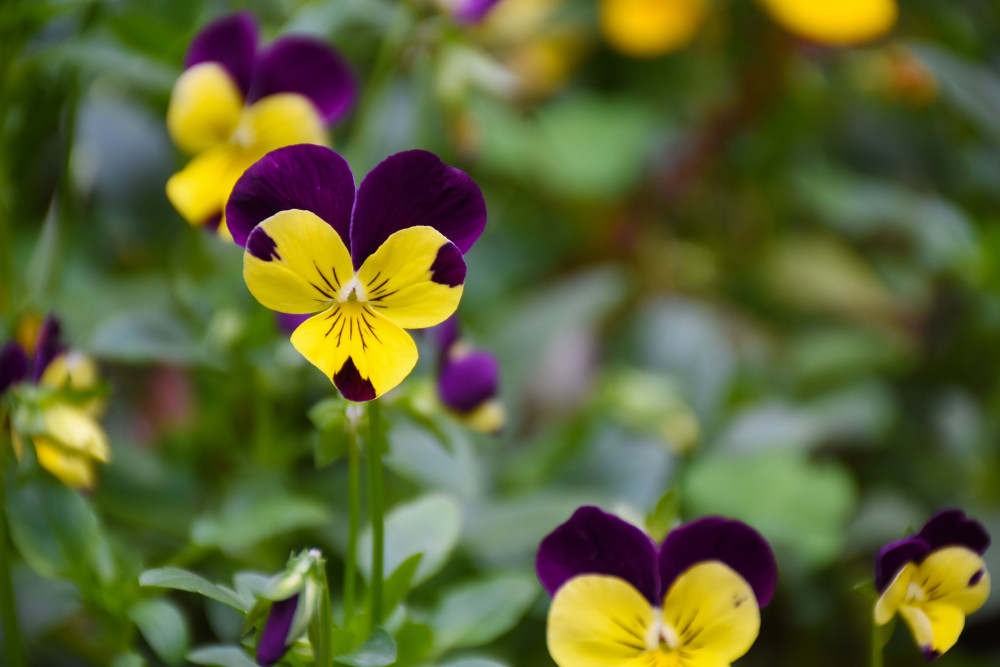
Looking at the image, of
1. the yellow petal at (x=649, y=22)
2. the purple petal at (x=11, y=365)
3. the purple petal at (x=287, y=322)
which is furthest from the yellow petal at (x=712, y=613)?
the yellow petal at (x=649, y=22)

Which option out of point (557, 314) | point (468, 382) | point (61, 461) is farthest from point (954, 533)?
point (557, 314)

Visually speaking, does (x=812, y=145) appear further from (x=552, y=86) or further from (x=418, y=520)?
(x=418, y=520)

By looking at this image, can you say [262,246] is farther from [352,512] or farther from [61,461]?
[61,461]

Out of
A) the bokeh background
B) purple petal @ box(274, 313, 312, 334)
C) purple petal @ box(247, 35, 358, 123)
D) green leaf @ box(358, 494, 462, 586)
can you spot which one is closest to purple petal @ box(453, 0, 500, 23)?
the bokeh background

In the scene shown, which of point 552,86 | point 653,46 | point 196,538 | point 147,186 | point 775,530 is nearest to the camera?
point 196,538

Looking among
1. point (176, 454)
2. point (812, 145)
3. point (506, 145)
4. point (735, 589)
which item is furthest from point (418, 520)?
point (812, 145)

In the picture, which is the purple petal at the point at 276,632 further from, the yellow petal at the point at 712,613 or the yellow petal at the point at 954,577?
the yellow petal at the point at 954,577
